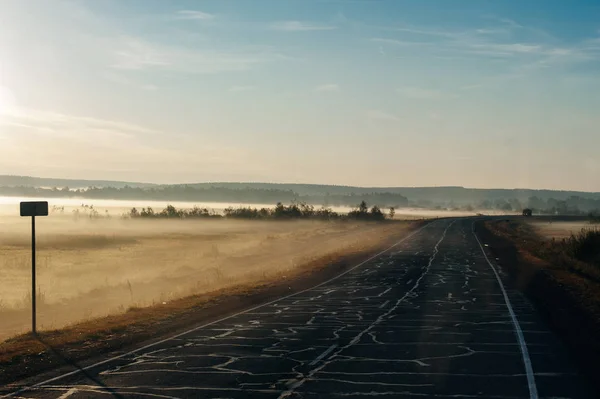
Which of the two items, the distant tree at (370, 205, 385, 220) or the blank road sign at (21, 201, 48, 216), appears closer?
the blank road sign at (21, 201, 48, 216)

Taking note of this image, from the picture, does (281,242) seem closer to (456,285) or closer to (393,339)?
(456,285)

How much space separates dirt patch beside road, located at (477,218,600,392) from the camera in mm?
15008

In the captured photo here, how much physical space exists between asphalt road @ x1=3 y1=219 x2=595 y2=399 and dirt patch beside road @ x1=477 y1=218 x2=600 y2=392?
0.47m

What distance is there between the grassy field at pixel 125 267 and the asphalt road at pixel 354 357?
747 cm

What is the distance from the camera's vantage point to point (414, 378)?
39.3 feet

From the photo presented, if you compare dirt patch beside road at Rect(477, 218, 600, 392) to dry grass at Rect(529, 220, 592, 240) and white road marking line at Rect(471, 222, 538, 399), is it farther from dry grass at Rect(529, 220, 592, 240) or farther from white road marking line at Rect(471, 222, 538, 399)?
dry grass at Rect(529, 220, 592, 240)

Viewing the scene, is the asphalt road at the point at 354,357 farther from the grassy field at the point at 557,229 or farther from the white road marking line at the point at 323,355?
the grassy field at the point at 557,229

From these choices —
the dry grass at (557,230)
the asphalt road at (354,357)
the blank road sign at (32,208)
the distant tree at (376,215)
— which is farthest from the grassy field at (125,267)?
the distant tree at (376,215)

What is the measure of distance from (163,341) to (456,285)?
1643 cm

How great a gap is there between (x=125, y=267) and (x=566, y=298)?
32647 millimetres

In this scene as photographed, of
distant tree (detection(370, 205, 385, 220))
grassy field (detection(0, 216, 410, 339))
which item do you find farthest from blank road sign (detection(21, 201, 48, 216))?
distant tree (detection(370, 205, 385, 220))

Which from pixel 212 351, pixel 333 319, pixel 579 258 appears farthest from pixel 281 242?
pixel 212 351

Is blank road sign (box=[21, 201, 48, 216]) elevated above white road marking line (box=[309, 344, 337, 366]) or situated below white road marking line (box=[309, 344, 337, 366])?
above

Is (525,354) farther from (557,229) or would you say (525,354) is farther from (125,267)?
(557,229)
